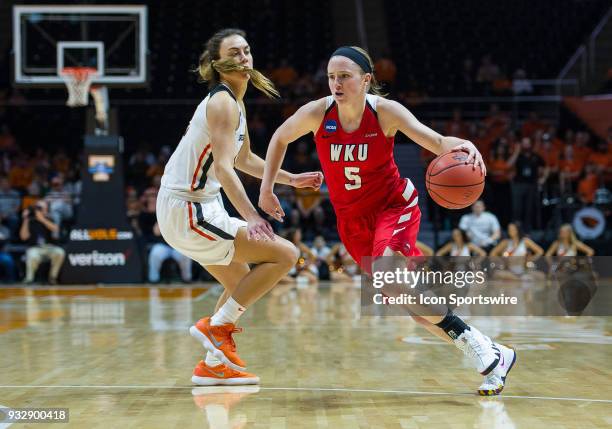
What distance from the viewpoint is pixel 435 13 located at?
22844 mm

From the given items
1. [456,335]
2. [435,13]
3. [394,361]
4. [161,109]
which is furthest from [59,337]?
[435,13]

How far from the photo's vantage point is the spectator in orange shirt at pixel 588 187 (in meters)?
15.8

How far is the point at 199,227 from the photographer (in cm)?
458

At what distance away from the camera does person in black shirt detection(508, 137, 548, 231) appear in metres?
15.7

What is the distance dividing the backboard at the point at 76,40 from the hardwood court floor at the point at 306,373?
19.6 feet

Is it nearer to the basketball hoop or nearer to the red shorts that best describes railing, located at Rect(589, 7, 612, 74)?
the basketball hoop

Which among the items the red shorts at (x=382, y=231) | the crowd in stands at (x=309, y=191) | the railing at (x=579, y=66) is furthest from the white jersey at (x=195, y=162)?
the railing at (x=579, y=66)

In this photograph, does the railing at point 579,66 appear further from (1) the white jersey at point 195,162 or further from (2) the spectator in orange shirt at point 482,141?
(1) the white jersey at point 195,162

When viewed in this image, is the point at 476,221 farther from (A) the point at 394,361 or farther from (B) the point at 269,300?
(A) the point at 394,361

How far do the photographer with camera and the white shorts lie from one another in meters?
10.1

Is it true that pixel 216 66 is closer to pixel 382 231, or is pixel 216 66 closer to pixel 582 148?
pixel 382 231

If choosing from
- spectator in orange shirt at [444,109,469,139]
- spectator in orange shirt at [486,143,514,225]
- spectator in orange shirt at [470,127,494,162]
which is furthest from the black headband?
spectator in orange shirt at [444,109,469,139]

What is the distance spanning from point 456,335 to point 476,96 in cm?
1564

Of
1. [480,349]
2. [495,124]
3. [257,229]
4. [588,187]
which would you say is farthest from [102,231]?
[480,349]
